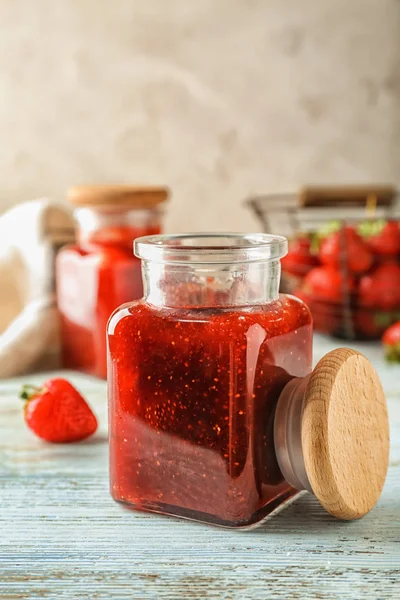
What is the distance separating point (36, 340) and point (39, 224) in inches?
8.2

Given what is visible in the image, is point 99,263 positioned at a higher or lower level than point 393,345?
higher

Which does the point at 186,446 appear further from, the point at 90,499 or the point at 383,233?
the point at 383,233

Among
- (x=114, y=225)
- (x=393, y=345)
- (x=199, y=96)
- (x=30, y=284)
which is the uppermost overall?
(x=199, y=96)

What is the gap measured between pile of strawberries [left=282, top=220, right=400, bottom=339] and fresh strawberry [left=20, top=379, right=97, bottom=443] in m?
0.63

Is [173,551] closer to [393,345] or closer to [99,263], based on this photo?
[99,263]

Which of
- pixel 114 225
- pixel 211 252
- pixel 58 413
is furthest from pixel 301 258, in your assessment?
pixel 211 252

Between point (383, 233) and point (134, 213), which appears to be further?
point (383, 233)

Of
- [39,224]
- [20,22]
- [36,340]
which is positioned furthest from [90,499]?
[20,22]

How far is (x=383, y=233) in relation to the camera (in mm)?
1366

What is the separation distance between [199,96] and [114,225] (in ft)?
2.07

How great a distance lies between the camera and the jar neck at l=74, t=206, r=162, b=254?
3.88ft

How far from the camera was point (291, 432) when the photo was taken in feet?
2.14

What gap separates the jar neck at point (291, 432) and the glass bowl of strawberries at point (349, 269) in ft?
2.31

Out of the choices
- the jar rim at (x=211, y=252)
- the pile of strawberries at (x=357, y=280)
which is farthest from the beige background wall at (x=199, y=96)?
the jar rim at (x=211, y=252)
